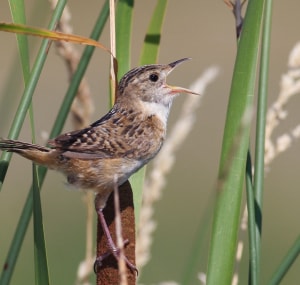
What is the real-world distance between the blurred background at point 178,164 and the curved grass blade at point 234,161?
0.67m

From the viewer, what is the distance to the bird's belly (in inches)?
121

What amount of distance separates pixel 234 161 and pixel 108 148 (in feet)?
2.60

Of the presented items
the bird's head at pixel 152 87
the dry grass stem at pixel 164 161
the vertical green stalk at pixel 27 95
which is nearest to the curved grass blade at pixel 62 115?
the vertical green stalk at pixel 27 95

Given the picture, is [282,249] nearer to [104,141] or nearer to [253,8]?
[104,141]

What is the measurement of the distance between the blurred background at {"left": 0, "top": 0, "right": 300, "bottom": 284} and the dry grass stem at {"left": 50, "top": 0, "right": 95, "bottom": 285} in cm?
22

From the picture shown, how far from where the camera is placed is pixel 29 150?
116 inches

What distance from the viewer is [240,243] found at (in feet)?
10.0

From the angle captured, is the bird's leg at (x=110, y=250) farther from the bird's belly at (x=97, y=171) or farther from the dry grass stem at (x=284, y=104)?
the dry grass stem at (x=284, y=104)

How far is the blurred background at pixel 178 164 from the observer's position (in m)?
7.33

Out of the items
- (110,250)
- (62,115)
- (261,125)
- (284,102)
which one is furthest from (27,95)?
(284,102)

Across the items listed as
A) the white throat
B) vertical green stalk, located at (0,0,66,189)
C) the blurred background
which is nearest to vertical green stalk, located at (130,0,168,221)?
the white throat

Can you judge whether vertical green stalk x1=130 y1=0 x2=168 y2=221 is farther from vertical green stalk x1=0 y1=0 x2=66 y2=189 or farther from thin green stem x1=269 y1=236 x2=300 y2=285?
thin green stem x1=269 y1=236 x2=300 y2=285

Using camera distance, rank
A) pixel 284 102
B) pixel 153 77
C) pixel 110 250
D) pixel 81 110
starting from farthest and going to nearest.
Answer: pixel 153 77 → pixel 81 110 → pixel 284 102 → pixel 110 250

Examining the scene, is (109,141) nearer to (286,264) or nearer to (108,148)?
(108,148)
